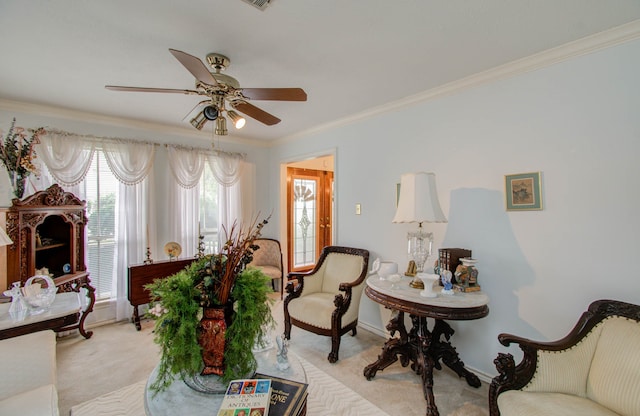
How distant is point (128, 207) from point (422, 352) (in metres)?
3.46

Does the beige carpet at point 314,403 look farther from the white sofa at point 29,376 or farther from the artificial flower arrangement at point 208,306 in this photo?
the artificial flower arrangement at point 208,306

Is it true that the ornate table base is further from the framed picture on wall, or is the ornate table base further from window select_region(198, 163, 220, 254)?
window select_region(198, 163, 220, 254)

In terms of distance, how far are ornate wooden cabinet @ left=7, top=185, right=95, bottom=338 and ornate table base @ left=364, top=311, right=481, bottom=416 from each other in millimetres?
2942

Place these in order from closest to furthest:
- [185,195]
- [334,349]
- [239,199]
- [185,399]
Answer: [185,399] < [334,349] < [185,195] < [239,199]

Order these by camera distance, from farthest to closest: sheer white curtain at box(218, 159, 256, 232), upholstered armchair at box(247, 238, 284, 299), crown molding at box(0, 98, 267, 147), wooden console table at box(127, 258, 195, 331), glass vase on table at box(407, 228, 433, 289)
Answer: upholstered armchair at box(247, 238, 284, 299) < sheer white curtain at box(218, 159, 256, 232) < wooden console table at box(127, 258, 195, 331) < crown molding at box(0, 98, 267, 147) < glass vase on table at box(407, 228, 433, 289)

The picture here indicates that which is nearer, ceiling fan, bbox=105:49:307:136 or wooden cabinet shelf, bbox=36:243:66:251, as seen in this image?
ceiling fan, bbox=105:49:307:136

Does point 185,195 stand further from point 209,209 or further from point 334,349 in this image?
point 334,349

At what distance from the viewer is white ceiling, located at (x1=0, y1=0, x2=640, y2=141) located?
1525 millimetres

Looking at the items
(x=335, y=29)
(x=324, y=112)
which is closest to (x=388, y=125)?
(x=324, y=112)

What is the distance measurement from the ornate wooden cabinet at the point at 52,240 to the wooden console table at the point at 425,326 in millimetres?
2910

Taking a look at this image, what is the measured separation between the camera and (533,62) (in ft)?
6.63

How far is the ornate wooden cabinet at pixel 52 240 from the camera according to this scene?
8.09ft

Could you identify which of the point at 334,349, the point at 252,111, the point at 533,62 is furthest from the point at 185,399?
the point at 533,62

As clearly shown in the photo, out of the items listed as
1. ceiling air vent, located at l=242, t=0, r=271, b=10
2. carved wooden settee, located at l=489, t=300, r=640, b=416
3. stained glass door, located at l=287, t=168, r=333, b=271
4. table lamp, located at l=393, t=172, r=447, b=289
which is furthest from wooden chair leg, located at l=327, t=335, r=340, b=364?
stained glass door, located at l=287, t=168, r=333, b=271
